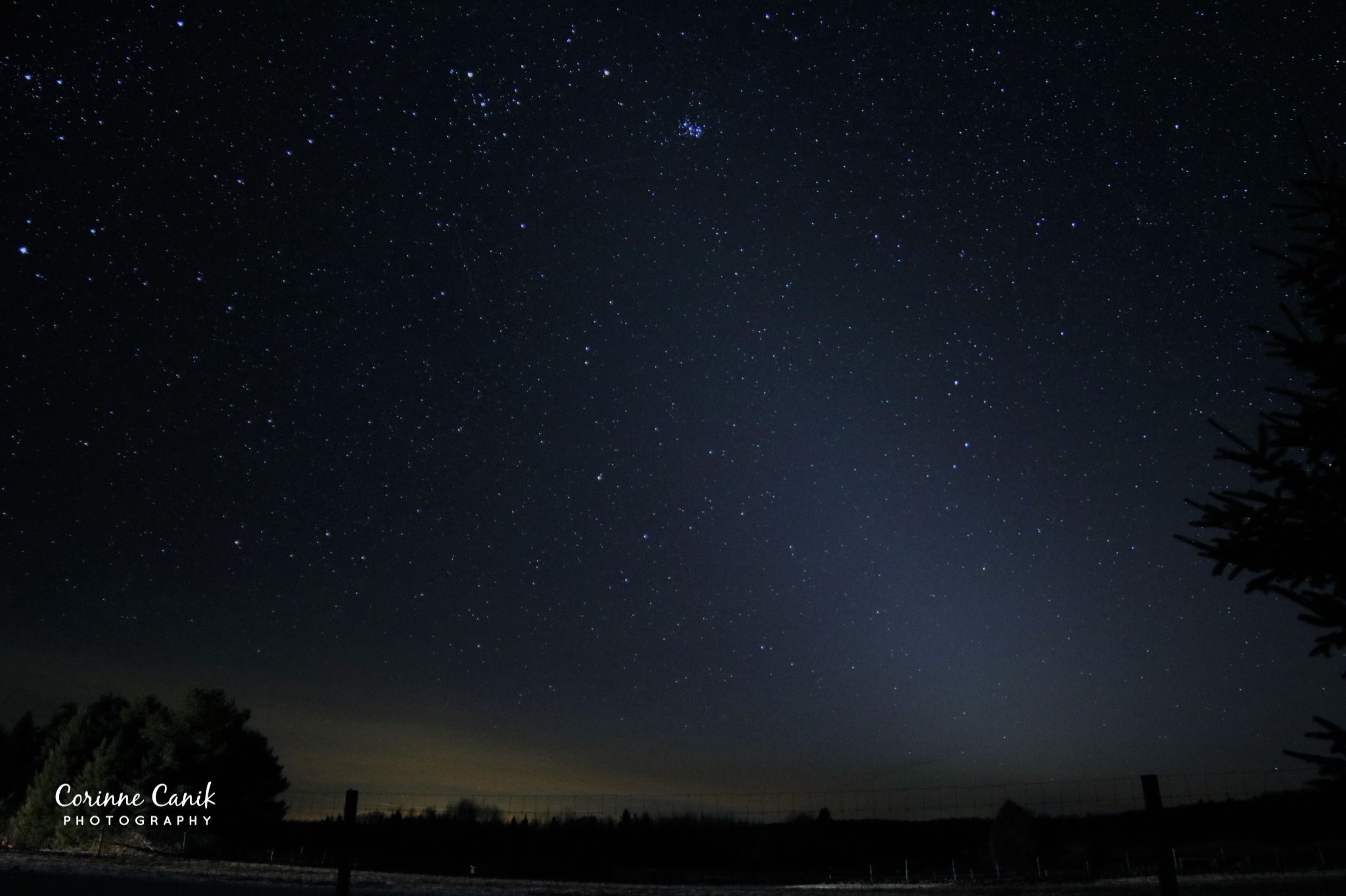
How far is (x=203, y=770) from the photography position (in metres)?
46.6

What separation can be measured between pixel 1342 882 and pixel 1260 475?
1794 centimetres

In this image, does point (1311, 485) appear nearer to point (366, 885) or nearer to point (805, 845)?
point (366, 885)

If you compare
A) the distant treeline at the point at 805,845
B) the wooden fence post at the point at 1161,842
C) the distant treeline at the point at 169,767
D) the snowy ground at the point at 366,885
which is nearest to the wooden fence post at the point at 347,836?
the snowy ground at the point at 366,885

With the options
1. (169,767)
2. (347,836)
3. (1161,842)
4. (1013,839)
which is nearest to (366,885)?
(347,836)

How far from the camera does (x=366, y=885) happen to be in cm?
1795

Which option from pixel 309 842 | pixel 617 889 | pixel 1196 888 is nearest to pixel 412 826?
pixel 309 842

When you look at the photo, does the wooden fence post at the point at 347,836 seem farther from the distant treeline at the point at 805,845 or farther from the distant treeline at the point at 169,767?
the distant treeline at the point at 169,767

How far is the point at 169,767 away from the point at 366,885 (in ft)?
122

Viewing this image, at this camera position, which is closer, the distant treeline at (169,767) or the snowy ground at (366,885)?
the snowy ground at (366,885)

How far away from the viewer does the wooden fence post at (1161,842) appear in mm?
5852

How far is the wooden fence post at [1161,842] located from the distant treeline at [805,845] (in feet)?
85.7

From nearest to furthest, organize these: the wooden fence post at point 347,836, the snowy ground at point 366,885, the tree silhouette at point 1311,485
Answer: the tree silhouette at point 1311,485
the wooden fence post at point 347,836
the snowy ground at point 366,885

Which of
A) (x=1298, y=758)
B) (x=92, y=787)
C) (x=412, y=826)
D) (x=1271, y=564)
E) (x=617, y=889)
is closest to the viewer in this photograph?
(x=1298, y=758)

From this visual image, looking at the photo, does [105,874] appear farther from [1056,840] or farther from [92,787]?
[1056,840]
